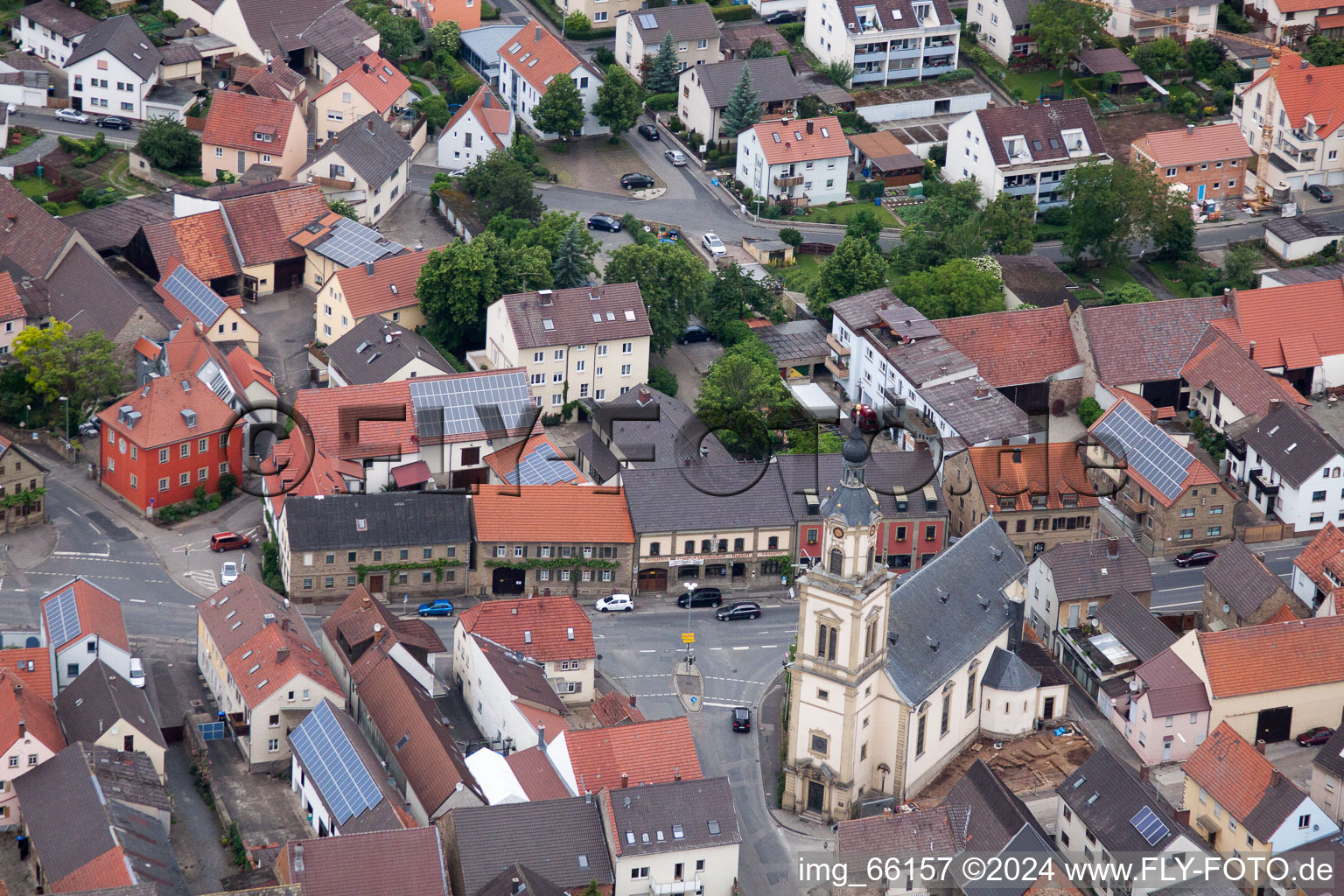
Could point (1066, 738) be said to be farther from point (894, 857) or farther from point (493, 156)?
point (493, 156)

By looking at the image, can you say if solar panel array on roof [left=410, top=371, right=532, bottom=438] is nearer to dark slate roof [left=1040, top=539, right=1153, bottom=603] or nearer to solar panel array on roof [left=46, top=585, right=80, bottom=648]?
solar panel array on roof [left=46, top=585, right=80, bottom=648]

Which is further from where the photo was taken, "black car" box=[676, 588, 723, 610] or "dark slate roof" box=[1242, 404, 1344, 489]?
"dark slate roof" box=[1242, 404, 1344, 489]

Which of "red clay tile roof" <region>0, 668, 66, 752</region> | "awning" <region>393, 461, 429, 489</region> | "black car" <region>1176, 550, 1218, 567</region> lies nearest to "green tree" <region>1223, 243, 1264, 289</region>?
"black car" <region>1176, 550, 1218, 567</region>

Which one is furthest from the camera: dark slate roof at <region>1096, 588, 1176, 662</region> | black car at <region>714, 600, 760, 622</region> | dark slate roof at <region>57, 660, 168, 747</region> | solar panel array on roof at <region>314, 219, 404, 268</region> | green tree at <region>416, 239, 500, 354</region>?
solar panel array on roof at <region>314, 219, 404, 268</region>

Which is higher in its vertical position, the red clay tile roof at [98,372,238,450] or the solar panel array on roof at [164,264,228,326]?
the red clay tile roof at [98,372,238,450]

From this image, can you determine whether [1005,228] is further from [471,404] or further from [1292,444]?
[471,404]

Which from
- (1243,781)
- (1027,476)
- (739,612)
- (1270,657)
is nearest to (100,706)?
(739,612)

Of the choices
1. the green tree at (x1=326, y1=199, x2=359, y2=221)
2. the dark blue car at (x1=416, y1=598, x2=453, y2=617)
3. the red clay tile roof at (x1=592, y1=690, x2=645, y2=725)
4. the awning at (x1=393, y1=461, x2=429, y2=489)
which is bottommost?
the dark blue car at (x1=416, y1=598, x2=453, y2=617)

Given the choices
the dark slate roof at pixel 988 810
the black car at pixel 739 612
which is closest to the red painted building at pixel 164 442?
the black car at pixel 739 612
